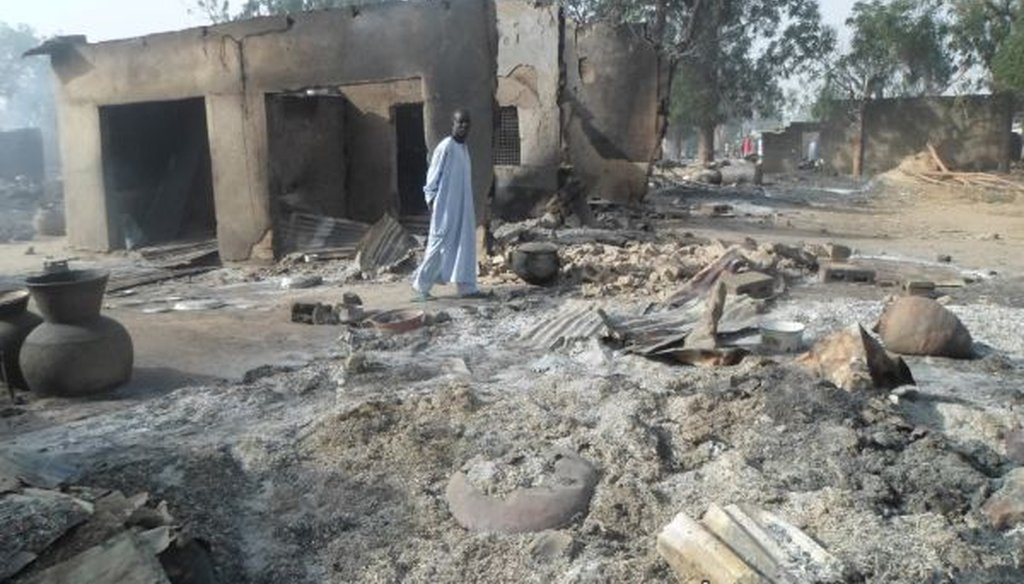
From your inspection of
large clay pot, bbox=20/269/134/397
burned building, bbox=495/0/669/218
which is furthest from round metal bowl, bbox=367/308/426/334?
burned building, bbox=495/0/669/218

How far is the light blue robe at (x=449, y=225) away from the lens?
25.1 feet

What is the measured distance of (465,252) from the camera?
25.3 ft

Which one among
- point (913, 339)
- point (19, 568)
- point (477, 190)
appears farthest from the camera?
point (477, 190)

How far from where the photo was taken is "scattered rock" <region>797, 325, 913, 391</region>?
14.6ft

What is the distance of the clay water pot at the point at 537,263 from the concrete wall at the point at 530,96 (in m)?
4.14

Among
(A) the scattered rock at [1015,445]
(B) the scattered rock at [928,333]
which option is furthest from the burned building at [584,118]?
(A) the scattered rock at [1015,445]

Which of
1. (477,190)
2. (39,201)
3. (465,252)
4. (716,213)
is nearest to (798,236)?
(716,213)

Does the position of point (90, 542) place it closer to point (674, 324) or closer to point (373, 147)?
point (674, 324)

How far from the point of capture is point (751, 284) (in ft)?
22.7

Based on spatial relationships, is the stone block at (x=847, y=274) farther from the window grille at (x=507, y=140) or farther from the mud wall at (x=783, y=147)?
the mud wall at (x=783, y=147)

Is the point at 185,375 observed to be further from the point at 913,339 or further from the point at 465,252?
the point at 913,339

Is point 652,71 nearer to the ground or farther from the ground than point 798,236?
farther from the ground

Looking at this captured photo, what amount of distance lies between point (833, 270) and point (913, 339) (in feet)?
8.98

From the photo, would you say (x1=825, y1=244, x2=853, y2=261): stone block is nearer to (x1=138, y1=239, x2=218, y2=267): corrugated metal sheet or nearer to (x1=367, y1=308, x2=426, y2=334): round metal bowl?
(x1=367, y1=308, x2=426, y2=334): round metal bowl
